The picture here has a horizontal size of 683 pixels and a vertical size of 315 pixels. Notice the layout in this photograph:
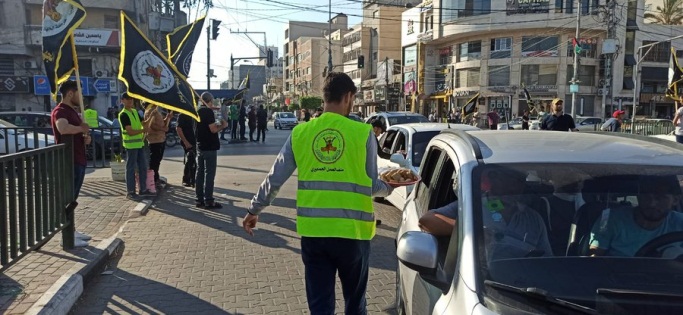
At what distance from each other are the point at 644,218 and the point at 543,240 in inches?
20.7

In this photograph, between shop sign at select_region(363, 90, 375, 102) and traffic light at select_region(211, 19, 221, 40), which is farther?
shop sign at select_region(363, 90, 375, 102)

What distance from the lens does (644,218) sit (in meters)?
2.56

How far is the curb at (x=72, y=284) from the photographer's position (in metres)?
4.02

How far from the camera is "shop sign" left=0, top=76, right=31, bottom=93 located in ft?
119

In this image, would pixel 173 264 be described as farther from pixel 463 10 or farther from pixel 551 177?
pixel 463 10

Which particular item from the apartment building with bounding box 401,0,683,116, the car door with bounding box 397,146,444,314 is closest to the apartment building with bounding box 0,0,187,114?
the apartment building with bounding box 401,0,683,116

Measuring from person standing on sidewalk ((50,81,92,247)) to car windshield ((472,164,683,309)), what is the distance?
509cm

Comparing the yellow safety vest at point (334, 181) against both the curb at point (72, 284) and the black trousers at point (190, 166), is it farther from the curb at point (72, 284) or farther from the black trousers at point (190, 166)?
the black trousers at point (190, 166)

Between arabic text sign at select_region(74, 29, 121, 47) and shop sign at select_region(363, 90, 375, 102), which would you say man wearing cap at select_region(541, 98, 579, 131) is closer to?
arabic text sign at select_region(74, 29, 121, 47)

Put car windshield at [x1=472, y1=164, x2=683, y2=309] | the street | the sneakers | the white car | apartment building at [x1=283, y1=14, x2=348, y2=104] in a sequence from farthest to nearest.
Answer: apartment building at [x1=283, y1=14, x2=348, y2=104] < the white car < the sneakers < the street < car windshield at [x1=472, y1=164, x2=683, y2=309]

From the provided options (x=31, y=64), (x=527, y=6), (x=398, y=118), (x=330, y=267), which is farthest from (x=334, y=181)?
(x=527, y=6)

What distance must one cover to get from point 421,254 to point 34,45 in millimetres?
41221

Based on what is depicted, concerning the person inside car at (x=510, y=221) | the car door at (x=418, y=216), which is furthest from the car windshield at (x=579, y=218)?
the car door at (x=418, y=216)

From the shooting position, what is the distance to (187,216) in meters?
8.09
